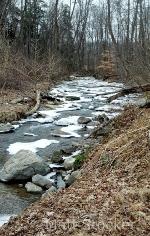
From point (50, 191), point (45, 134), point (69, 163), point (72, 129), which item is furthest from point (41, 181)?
point (72, 129)

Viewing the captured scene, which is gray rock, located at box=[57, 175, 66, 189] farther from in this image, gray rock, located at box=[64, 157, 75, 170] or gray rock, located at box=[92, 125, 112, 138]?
gray rock, located at box=[92, 125, 112, 138]

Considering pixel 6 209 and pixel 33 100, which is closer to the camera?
pixel 6 209

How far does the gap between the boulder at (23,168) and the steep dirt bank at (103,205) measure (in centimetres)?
214

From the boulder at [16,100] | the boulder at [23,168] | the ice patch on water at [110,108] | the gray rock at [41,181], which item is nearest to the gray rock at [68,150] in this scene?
the boulder at [23,168]

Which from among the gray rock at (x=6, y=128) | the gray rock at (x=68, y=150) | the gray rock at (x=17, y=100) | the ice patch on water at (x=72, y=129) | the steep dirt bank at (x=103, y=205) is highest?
the steep dirt bank at (x=103, y=205)

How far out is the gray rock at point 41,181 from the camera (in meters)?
8.68

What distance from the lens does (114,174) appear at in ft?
22.0

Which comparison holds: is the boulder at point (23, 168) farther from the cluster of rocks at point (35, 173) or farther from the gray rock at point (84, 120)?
the gray rock at point (84, 120)

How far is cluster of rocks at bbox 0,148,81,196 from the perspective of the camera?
8.64 m

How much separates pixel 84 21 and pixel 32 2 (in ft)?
43.7

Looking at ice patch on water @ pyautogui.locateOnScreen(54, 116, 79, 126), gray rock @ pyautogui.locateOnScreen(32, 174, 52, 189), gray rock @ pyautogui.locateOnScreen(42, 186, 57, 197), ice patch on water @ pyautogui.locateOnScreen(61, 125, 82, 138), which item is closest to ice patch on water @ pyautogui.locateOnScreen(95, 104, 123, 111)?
ice patch on water @ pyautogui.locateOnScreen(54, 116, 79, 126)

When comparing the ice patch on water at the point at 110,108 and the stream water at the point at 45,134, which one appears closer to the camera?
the stream water at the point at 45,134

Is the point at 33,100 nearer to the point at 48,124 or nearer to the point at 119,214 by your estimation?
the point at 48,124

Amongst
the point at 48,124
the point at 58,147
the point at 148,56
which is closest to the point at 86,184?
the point at 58,147
